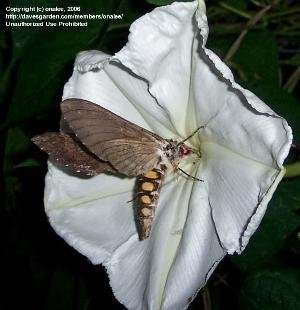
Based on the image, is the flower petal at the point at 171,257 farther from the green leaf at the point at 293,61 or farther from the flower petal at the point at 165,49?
the green leaf at the point at 293,61

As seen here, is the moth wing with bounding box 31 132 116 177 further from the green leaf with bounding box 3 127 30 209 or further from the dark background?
the green leaf with bounding box 3 127 30 209

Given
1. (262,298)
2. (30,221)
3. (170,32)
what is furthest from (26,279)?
(170,32)

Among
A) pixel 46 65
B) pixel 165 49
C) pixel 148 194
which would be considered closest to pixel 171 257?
pixel 148 194

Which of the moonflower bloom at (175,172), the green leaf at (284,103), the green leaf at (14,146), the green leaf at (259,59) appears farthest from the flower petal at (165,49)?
the green leaf at (14,146)

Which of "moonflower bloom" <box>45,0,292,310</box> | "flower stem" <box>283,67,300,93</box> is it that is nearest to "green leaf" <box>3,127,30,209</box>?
"moonflower bloom" <box>45,0,292,310</box>

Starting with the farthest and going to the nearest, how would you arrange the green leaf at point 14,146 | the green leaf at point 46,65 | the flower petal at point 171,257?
the green leaf at point 14,146 → the green leaf at point 46,65 → the flower petal at point 171,257

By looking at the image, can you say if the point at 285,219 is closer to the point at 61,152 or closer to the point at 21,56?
the point at 61,152
